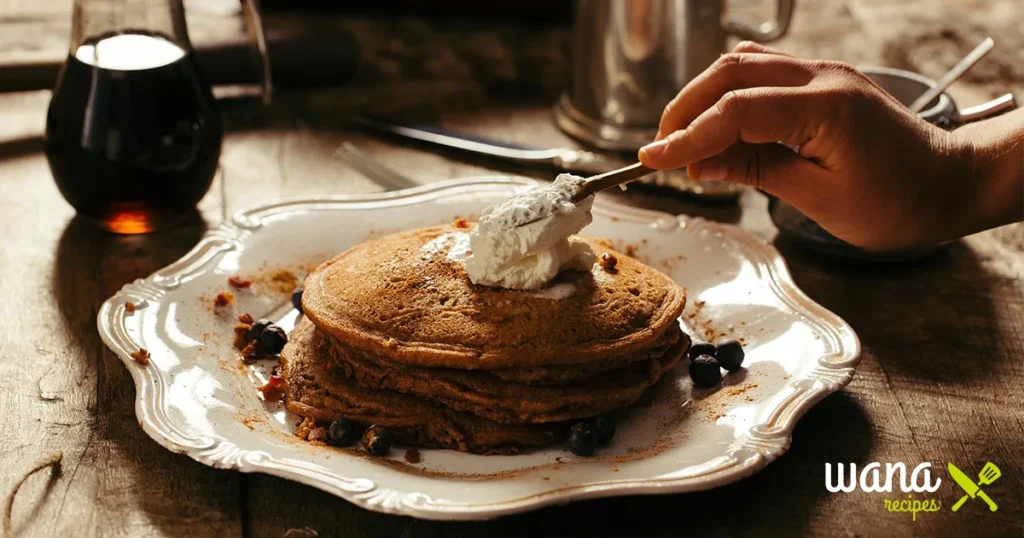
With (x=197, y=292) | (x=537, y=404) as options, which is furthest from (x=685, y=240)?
(x=197, y=292)

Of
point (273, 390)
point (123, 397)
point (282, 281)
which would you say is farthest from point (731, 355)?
point (123, 397)

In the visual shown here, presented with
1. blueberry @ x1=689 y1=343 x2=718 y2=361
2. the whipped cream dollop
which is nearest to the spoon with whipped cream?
the whipped cream dollop

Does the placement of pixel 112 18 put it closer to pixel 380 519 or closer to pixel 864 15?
pixel 380 519

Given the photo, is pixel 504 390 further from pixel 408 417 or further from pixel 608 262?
pixel 608 262

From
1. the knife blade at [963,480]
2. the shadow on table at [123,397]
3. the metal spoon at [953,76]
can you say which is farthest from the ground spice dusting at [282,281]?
the metal spoon at [953,76]

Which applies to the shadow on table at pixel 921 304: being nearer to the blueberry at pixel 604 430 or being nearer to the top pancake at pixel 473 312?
the top pancake at pixel 473 312

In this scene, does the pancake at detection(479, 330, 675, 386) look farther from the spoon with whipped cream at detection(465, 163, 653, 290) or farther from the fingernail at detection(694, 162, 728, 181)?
the fingernail at detection(694, 162, 728, 181)
